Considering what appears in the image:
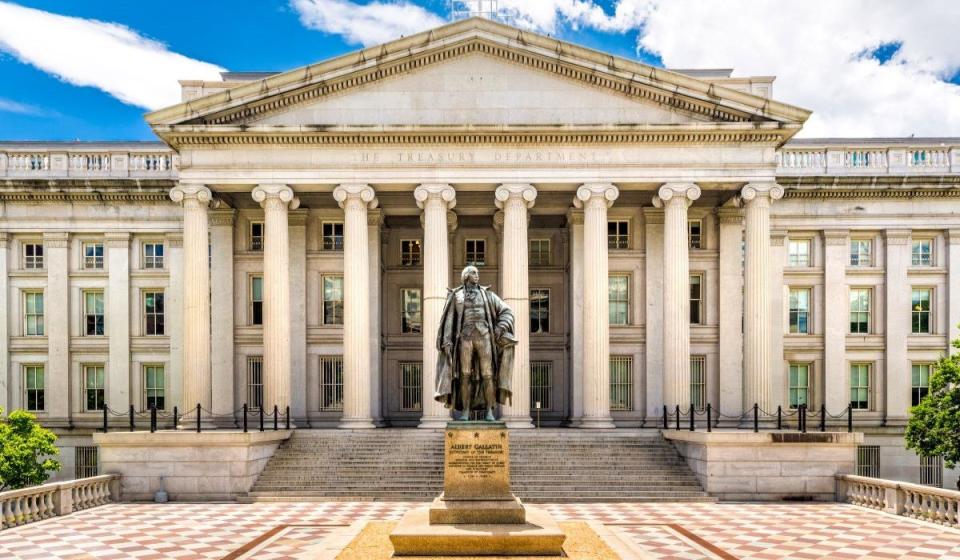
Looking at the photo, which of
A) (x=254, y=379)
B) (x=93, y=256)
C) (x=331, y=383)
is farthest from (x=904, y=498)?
(x=93, y=256)

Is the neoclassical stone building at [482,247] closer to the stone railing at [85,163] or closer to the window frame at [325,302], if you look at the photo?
the stone railing at [85,163]

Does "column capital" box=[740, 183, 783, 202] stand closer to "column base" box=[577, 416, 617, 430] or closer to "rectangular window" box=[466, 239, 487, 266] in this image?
"column base" box=[577, 416, 617, 430]

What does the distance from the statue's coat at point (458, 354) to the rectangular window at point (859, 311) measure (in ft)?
88.7

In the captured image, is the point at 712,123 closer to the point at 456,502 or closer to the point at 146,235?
the point at 456,502

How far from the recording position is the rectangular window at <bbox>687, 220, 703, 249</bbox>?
36156 millimetres

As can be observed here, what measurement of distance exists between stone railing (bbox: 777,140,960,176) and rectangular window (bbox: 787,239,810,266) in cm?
304

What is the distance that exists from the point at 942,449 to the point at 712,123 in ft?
43.6

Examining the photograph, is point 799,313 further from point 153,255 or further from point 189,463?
point 153,255

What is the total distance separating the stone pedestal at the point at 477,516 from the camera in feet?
44.7

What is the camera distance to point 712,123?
31.0 metres

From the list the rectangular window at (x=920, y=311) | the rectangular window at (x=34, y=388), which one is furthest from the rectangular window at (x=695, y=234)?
the rectangular window at (x=34, y=388)

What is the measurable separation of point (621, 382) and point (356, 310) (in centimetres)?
1185

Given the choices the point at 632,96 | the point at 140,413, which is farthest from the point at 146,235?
the point at 632,96

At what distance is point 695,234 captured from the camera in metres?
36.3
